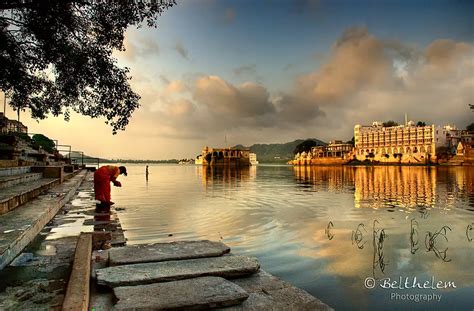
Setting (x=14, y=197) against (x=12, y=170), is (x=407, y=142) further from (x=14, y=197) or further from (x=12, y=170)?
(x=14, y=197)

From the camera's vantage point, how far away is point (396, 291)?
5.97 metres

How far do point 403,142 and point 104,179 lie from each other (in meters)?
153

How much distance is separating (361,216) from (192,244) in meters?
9.82

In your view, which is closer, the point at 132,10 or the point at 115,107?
→ the point at 132,10

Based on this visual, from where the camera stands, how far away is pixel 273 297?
166 inches

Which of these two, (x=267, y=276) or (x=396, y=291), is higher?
(x=267, y=276)

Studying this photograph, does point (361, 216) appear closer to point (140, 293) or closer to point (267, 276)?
point (267, 276)

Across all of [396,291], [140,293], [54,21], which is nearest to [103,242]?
[140,293]

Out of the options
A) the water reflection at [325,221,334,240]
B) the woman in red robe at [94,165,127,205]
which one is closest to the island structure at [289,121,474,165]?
the water reflection at [325,221,334,240]

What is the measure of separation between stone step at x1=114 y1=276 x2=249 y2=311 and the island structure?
120 meters

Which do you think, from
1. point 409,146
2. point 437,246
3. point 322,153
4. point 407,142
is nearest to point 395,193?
point 437,246

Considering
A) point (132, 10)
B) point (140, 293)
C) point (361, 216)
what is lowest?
point (361, 216)

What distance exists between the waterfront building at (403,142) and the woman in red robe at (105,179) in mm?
135286

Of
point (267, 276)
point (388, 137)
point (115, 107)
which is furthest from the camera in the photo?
point (388, 137)
